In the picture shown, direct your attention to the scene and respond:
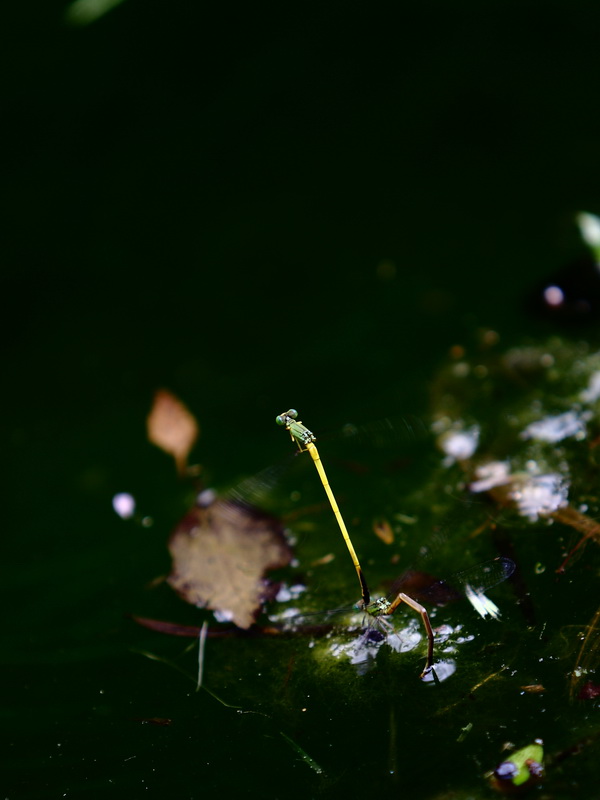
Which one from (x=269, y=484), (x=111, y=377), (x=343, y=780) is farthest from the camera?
(x=111, y=377)

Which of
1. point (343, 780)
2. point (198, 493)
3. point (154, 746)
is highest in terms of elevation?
point (198, 493)

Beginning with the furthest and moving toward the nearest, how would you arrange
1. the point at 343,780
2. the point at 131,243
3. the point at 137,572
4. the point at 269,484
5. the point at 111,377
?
the point at 131,243, the point at 111,377, the point at 269,484, the point at 137,572, the point at 343,780

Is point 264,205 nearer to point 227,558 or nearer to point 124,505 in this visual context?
point 124,505

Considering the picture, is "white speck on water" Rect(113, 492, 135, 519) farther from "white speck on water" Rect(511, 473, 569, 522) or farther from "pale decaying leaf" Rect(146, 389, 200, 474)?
"white speck on water" Rect(511, 473, 569, 522)

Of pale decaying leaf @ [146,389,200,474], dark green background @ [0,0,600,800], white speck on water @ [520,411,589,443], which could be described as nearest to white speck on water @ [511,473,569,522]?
white speck on water @ [520,411,589,443]

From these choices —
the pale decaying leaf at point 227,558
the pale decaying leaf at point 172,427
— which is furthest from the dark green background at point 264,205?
the pale decaying leaf at point 227,558

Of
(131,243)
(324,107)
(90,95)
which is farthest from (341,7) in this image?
(131,243)

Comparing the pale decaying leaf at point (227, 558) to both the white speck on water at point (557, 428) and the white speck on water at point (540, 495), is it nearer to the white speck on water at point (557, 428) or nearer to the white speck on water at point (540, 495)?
the white speck on water at point (540, 495)

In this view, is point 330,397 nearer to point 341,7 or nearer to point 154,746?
point 154,746
